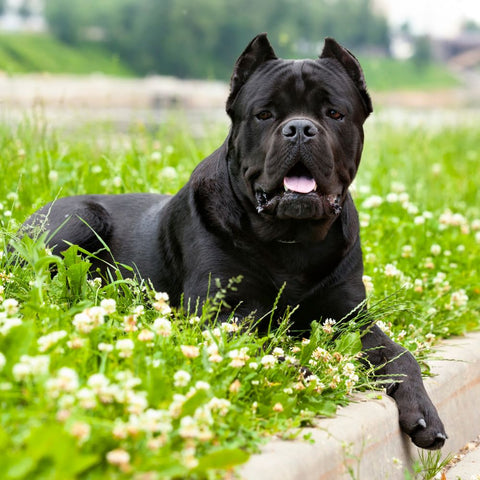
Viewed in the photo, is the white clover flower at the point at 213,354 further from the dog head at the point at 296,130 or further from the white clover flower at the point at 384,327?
the white clover flower at the point at 384,327

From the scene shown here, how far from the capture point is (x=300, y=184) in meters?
3.35

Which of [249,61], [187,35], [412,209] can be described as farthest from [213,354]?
[187,35]

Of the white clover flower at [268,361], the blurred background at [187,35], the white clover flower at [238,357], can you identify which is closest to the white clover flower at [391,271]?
the white clover flower at [268,361]

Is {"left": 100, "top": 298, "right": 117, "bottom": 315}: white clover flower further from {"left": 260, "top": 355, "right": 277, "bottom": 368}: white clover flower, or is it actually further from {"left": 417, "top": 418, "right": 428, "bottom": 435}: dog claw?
{"left": 417, "top": 418, "right": 428, "bottom": 435}: dog claw

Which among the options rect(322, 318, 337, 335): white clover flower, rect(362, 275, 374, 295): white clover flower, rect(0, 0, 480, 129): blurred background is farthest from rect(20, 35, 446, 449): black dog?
rect(0, 0, 480, 129): blurred background

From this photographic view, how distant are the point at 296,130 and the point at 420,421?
49.7 inches

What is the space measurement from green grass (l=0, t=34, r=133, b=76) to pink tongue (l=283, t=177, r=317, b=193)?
42034mm

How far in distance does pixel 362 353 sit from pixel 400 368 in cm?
17

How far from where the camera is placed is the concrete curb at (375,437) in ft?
8.08

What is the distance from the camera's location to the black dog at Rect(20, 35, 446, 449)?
3.30m

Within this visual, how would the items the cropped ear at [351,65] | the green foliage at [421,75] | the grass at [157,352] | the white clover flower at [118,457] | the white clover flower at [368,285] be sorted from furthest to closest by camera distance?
the green foliage at [421,75] < the white clover flower at [368,285] < the cropped ear at [351,65] < the grass at [157,352] < the white clover flower at [118,457]

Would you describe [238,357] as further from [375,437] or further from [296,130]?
[296,130]

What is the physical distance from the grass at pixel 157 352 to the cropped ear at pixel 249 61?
2.91ft

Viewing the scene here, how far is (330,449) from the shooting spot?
8.63 ft
